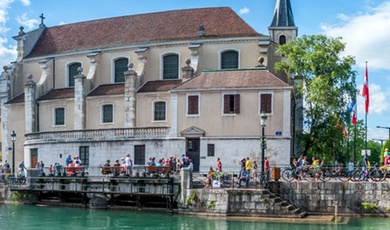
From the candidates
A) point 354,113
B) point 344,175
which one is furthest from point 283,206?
point 354,113

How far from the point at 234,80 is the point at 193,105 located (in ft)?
10.1

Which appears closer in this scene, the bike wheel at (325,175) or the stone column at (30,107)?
the bike wheel at (325,175)

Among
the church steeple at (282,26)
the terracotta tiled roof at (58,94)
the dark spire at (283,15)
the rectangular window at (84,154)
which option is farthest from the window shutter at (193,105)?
the dark spire at (283,15)

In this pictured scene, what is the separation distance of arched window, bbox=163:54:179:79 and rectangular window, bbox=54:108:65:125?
356 inches

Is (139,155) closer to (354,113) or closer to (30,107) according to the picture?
(30,107)

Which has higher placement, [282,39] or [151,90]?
[282,39]

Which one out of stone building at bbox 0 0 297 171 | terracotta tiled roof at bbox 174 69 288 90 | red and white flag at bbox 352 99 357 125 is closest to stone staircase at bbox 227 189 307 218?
stone building at bbox 0 0 297 171

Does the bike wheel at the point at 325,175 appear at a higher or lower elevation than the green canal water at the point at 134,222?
higher

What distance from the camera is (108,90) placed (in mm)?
48406

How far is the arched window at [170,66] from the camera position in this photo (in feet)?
161

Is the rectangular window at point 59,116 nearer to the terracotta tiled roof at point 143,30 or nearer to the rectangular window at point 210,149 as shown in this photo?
the terracotta tiled roof at point 143,30

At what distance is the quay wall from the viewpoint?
95.9 feet

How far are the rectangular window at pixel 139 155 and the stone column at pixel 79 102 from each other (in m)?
8.77

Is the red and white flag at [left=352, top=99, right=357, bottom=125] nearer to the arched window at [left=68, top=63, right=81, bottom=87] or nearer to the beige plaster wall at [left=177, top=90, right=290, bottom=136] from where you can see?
the beige plaster wall at [left=177, top=90, right=290, bottom=136]
